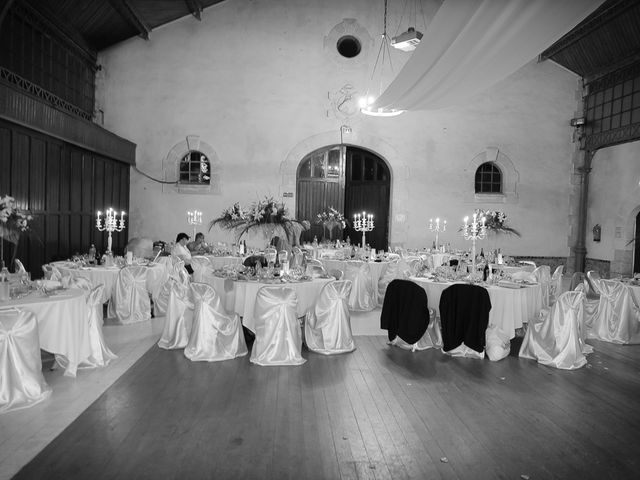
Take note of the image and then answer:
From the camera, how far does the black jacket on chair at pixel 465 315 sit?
517cm

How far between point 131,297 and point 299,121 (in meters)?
6.41

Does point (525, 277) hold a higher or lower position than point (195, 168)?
lower

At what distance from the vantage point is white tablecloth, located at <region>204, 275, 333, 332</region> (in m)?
5.34

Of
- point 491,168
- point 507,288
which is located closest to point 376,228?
point 491,168

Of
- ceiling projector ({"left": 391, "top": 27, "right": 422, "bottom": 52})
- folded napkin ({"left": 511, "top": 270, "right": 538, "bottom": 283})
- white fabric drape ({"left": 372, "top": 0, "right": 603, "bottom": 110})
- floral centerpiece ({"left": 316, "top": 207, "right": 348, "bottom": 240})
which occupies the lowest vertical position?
folded napkin ({"left": 511, "top": 270, "right": 538, "bottom": 283})

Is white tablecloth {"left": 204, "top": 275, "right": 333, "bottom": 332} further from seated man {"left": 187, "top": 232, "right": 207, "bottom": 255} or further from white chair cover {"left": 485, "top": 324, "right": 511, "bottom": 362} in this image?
seated man {"left": 187, "top": 232, "right": 207, "bottom": 255}

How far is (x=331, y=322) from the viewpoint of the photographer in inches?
215

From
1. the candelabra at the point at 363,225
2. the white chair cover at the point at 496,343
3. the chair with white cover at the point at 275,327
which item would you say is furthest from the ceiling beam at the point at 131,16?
the white chair cover at the point at 496,343

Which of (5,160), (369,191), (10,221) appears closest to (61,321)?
(10,221)

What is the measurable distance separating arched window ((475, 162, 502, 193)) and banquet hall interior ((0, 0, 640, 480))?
78mm

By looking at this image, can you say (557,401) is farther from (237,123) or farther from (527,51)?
(237,123)

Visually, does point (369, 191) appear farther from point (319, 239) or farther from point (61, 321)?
point (61, 321)

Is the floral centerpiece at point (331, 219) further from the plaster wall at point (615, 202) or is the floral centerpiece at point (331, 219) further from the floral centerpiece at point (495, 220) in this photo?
the plaster wall at point (615, 202)

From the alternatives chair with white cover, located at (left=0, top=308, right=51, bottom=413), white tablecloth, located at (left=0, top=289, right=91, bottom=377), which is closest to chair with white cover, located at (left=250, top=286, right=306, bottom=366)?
white tablecloth, located at (left=0, top=289, right=91, bottom=377)
